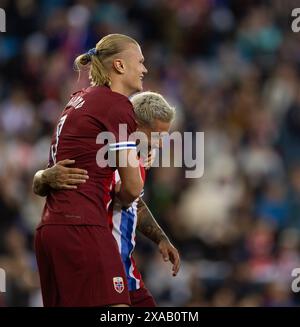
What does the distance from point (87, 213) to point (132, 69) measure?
822mm

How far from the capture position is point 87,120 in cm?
526

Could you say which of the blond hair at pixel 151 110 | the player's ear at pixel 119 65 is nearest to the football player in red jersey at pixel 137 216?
the blond hair at pixel 151 110

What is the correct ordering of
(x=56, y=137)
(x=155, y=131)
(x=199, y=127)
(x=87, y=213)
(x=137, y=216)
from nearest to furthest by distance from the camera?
(x=87, y=213) < (x=56, y=137) < (x=155, y=131) < (x=137, y=216) < (x=199, y=127)

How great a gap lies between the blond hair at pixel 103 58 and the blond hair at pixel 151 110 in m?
0.38

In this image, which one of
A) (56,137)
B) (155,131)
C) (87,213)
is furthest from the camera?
(155,131)

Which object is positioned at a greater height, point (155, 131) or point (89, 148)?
point (155, 131)

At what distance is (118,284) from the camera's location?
5230mm

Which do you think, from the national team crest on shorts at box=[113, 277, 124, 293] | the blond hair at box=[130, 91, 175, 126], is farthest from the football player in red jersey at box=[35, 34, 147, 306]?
the blond hair at box=[130, 91, 175, 126]

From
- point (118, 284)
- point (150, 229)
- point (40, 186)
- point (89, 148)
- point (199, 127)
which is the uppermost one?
point (199, 127)

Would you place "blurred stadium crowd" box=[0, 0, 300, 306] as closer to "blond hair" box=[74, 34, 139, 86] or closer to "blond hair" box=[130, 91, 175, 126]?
"blond hair" box=[130, 91, 175, 126]

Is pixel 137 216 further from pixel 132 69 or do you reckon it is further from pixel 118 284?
pixel 132 69

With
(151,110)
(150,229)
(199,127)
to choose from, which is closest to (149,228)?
(150,229)

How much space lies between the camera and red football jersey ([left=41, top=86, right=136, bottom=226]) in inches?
205
